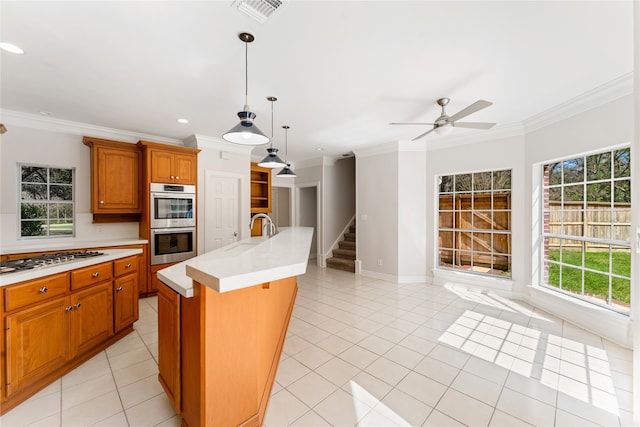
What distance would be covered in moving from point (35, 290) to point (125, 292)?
0.89 m

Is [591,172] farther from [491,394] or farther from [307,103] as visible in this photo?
[307,103]

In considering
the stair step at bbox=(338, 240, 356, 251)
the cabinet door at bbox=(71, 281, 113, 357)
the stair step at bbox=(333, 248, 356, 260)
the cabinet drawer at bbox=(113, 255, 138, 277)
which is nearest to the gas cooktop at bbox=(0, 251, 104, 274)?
the cabinet drawer at bbox=(113, 255, 138, 277)

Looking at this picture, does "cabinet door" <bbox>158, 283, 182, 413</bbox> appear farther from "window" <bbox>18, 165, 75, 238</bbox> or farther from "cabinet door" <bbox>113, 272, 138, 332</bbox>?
"window" <bbox>18, 165, 75, 238</bbox>

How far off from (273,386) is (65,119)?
4.60 meters

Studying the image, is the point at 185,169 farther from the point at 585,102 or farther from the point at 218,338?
the point at 585,102

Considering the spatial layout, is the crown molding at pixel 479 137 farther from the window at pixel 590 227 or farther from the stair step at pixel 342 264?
the stair step at pixel 342 264

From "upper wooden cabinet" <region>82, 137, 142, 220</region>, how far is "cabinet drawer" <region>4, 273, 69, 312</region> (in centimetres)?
225

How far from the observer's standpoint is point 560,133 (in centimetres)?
332

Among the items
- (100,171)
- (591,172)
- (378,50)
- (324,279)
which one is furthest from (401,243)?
(100,171)

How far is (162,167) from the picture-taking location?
4.08 m

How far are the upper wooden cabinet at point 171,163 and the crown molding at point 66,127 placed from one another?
510mm

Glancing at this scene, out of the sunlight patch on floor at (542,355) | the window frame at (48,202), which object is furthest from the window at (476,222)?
the window frame at (48,202)

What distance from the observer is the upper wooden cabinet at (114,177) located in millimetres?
3770

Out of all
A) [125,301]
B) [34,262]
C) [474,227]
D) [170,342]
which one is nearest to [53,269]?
[34,262]
